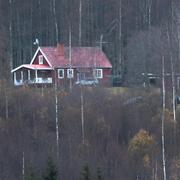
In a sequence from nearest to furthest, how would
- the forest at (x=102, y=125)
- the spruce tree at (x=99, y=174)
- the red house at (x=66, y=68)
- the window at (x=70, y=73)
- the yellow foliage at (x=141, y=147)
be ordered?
1. the spruce tree at (x=99, y=174)
2. the forest at (x=102, y=125)
3. the yellow foliage at (x=141, y=147)
4. the window at (x=70, y=73)
5. the red house at (x=66, y=68)

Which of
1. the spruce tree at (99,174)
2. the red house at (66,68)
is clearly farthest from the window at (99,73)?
the spruce tree at (99,174)

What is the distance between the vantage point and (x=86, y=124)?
25672 millimetres

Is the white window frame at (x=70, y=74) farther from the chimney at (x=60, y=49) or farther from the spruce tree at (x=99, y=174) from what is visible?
the spruce tree at (x=99, y=174)

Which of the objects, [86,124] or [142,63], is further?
[142,63]

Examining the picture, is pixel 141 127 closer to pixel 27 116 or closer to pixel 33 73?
pixel 27 116

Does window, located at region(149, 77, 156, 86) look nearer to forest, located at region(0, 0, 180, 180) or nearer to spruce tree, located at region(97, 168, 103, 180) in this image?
forest, located at region(0, 0, 180, 180)

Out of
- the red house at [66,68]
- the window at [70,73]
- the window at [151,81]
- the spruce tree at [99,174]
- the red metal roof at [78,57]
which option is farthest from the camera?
the window at [151,81]

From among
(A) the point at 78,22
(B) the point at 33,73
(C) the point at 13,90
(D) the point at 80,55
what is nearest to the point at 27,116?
(C) the point at 13,90

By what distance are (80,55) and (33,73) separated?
3.66 meters

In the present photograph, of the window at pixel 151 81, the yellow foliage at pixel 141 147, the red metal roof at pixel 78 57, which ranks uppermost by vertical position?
the red metal roof at pixel 78 57

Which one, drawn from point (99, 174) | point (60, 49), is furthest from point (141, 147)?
point (60, 49)

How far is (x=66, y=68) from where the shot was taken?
1297 inches

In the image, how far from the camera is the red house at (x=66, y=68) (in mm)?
31781

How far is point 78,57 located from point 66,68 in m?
1.00
